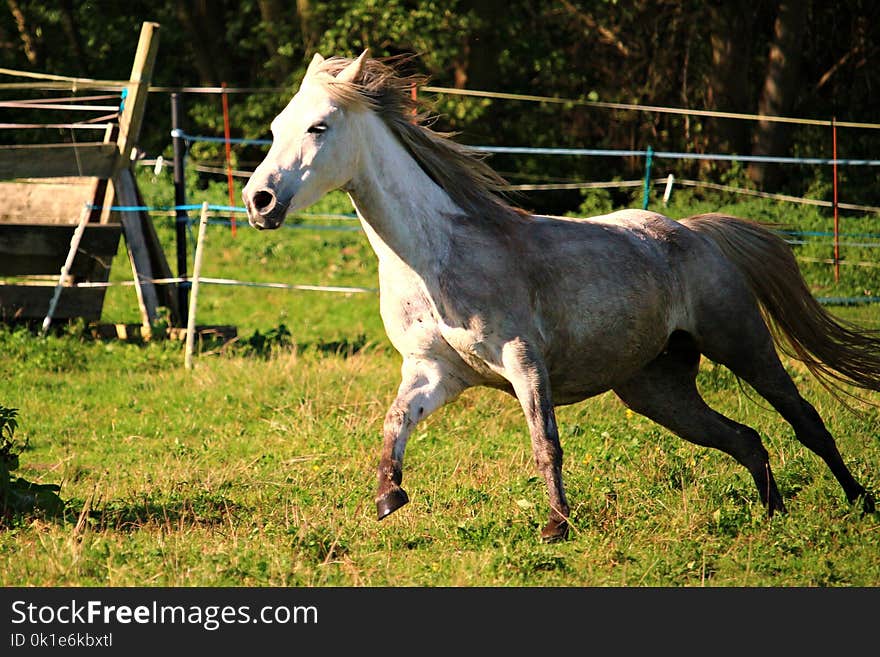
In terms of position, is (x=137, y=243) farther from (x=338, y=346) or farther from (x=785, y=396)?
(x=785, y=396)

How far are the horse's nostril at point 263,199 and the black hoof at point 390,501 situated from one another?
54.4 inches

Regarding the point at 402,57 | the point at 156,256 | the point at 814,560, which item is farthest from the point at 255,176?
the point at 156,256

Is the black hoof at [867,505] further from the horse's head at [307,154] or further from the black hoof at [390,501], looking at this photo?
the horse's head at [307,154]

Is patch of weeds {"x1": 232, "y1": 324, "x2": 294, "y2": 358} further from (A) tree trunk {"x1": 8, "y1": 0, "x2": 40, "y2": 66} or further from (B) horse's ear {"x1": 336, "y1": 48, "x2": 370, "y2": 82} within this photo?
(A) tree trunk {"x1": 8, "y1": 0, "x2": 40, "y2": 66}

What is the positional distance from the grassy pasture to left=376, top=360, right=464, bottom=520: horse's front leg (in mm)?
247

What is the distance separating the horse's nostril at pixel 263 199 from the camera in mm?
4820

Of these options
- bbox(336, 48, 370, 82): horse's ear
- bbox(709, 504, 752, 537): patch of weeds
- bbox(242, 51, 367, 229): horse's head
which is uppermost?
bbox(336, 48, 370, 82): horse's ear

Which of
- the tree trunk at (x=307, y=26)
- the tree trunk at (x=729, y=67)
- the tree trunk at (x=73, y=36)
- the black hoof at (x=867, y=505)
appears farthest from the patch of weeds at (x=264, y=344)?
the tree trunk at (x=73, y=36)

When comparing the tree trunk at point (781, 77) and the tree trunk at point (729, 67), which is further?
the tree trunk at point (729, 67)

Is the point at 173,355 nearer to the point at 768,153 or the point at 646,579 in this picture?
the point at 646,579

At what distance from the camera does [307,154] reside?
498cm

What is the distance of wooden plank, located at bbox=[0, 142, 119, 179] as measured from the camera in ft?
32.5

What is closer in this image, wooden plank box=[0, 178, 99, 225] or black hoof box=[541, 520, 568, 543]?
black hoof box=[541, 520, 568, 543]

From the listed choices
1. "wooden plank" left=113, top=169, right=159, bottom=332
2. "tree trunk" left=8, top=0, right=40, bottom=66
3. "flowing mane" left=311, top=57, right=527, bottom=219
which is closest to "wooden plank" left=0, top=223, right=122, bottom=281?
"wooden plank" left=113, top=169, right=159, bottom=332
